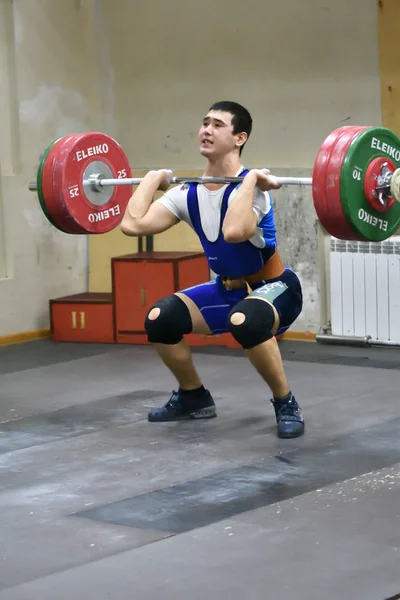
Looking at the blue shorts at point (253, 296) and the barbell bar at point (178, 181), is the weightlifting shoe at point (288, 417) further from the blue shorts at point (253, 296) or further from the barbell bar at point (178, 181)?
the barbell bar at point (178, 181)

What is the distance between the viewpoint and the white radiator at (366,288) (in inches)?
261

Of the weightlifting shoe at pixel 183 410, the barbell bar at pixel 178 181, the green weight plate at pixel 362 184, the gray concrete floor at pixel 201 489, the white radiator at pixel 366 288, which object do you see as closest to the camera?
the gray concrete floor at pixel 201 489

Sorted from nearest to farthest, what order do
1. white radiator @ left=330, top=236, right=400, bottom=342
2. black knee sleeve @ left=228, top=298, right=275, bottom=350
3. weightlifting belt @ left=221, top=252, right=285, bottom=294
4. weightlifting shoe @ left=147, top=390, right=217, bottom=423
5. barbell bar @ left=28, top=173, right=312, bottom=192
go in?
barbell bar @ left=28, top=173, right=312, bottom=192
black knee sleeve @ left=228, top=298, right=275, bottom=350
weightlifting belt @ left=221, top=252, right=285, bottom=294
weightlifting shoe @ left=147, top=390, right=217, bottom=423
white radiator @ left=330, top=236, right=400, bottom=342

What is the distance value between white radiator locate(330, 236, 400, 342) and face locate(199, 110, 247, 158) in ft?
6.64

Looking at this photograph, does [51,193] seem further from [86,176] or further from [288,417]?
[288,417]

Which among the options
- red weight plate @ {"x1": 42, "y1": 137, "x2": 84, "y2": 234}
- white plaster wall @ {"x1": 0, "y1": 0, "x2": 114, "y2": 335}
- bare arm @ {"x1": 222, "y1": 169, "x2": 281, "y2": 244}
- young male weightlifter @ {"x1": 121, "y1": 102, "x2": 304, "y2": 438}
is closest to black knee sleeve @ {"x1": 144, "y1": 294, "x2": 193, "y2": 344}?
young male weightlifter @ {"x1": 121, "y1": 102, "x2": 304, "y2": 438}

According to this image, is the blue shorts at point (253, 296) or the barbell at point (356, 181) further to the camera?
the blue shorts at point (253, 296)

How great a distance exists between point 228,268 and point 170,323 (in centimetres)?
33

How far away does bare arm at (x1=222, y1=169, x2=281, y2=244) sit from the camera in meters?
4.54

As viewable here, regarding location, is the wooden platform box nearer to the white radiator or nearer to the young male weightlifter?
the white radiator

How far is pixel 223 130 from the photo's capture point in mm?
4828

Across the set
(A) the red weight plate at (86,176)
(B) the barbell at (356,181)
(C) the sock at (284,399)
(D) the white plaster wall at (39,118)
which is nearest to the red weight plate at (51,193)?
(A) the red weight plate at (86,176)

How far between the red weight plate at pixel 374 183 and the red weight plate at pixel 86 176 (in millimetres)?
1347

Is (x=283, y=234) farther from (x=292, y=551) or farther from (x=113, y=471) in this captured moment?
(x=292, y=551)
